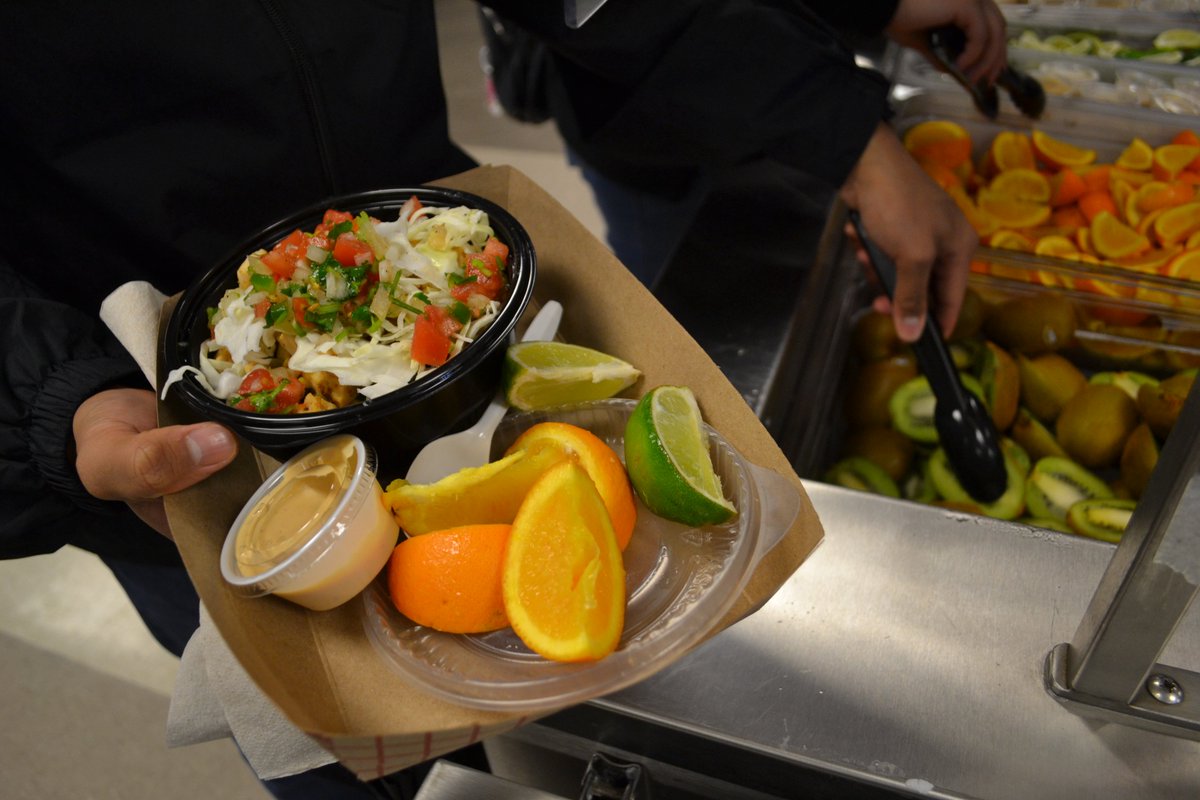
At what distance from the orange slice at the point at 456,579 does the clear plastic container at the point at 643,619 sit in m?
0.02

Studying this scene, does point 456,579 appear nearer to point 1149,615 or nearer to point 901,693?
point 901,693

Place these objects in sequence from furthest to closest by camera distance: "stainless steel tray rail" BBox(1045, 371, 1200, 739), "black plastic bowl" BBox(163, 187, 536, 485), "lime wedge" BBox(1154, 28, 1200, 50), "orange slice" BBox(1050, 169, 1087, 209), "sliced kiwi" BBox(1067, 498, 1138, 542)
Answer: "lime wedge" BBox(1154, 28, 1200, 50) < "orange slice" BBox(1050, 169, 1087, 209) < "sliced kiwi" BBox(1067, 498, 1138, 542) < "black plastic bowl" BBox(163, 187, 536, 485) < "stainless steel tray rail" BBox(1045, 371, 1200, 739)

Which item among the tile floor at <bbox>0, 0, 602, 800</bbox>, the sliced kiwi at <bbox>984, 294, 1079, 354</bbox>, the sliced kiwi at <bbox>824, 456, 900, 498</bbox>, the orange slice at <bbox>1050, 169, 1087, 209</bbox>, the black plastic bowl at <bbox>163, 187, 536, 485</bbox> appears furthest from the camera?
the tile floor at <bbox>0, 0, 602, 800</bbox>

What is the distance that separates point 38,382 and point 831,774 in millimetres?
956

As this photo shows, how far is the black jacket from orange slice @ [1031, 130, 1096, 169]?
1.81ft

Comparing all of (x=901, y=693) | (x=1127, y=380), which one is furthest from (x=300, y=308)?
(x=1127, y=380)

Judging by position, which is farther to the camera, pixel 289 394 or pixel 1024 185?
pixel 1024 185

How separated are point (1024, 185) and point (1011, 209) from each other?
8 centimetres

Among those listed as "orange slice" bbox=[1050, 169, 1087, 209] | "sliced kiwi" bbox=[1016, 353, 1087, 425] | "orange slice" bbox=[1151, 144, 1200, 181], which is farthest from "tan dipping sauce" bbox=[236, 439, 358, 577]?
"orange slice" bbox=[1151, 144, 1200, 181]

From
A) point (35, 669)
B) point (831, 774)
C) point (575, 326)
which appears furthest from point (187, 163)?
point (35, 669)

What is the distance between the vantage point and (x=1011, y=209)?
4.84 ft

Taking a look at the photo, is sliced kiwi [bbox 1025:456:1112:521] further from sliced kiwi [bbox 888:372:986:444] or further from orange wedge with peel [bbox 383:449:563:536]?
orange wedge with peel [bbox 383:449:563:536]

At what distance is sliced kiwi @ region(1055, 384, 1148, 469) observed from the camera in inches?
45.7

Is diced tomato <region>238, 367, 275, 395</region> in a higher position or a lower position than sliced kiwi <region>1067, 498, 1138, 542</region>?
higher
